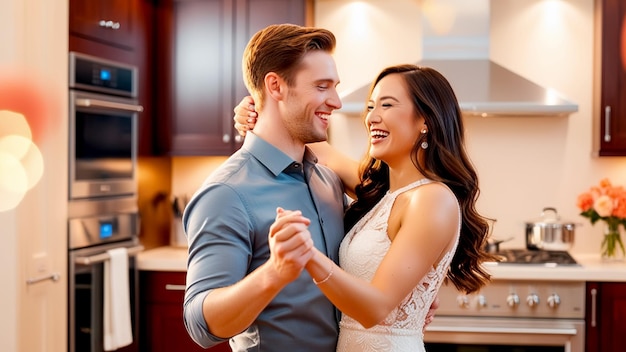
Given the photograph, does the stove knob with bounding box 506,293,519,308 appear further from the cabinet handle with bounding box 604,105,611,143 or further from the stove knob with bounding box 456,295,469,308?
the cabinet handle with bounding box 604,105,611,143

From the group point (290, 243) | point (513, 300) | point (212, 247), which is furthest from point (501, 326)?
point (290, 243)

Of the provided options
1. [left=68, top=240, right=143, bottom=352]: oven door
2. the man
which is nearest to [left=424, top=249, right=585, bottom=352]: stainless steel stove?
[left=68, top=240, right=143, bottom=352]: oven door

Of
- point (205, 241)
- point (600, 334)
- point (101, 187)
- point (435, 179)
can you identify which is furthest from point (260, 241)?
point (600, 334)

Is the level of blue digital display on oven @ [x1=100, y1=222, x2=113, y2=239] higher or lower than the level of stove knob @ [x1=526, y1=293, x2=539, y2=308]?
higher

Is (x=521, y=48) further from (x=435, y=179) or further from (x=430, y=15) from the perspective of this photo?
(x=435, y=179)

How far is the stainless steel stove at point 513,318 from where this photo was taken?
371cm

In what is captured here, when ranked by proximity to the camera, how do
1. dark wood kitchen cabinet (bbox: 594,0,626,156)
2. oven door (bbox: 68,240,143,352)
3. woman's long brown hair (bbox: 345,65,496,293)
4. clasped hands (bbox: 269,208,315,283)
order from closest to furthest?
clasped hands (bbox: 269,208,315,283)
woman's long brown hair (bbox: 345,65,496,293)
oven door (bbox: 68,240,143,352)
dark wood kitchen cabinet (bbox: 594,0,626,156)

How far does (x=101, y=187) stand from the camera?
146 inches

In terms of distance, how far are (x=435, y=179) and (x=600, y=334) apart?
210 cm

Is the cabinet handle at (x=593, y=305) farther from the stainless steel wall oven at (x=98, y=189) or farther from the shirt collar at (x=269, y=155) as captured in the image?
the shirt collar at (x=269, y=155)

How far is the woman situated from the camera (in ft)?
6.24

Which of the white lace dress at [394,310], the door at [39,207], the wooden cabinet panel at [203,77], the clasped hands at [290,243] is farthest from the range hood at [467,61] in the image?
the clasped hands at [290,243]

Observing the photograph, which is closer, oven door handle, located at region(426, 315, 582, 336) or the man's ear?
the man's ear

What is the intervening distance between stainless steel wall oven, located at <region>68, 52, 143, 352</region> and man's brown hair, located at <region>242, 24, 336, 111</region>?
5.73 feet
